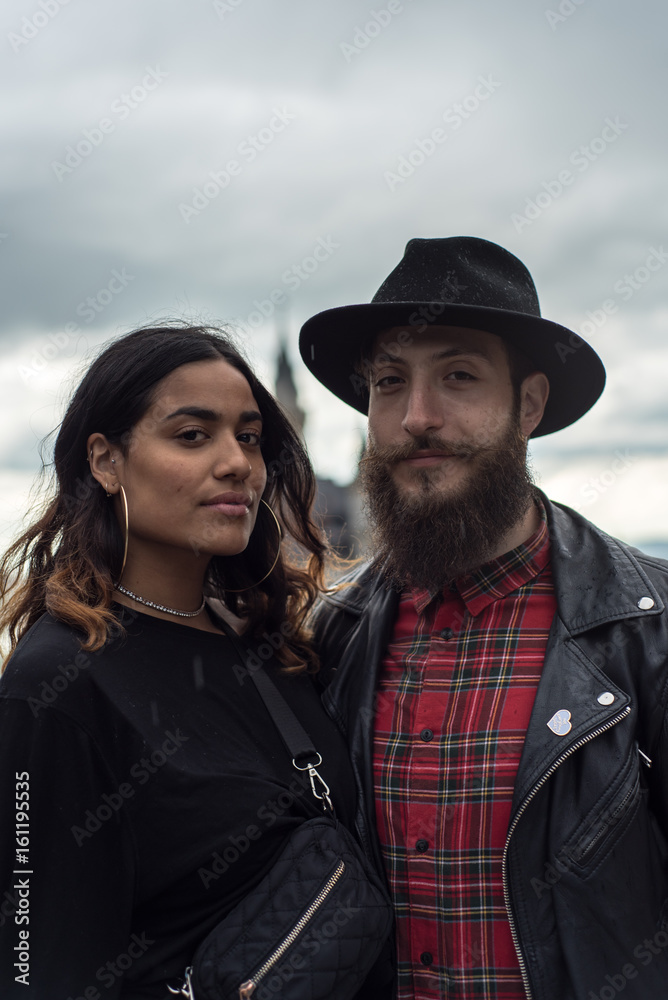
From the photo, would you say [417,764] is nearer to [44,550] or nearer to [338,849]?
[338,849]

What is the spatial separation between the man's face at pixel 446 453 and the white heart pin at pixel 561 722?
0.73 m

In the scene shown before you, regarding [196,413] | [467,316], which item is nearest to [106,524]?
[196,413]

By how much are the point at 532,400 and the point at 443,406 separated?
573mm

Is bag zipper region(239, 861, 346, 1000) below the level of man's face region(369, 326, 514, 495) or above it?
below

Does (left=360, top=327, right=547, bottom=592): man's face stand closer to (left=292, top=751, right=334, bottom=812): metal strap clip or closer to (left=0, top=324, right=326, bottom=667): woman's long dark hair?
(left=0, top=324, right=326, bottom=667): woman's long dark hair

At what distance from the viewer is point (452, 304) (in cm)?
334

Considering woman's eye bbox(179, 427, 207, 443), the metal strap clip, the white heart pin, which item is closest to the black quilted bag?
the metal strap clip

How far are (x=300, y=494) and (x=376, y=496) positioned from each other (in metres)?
0.34

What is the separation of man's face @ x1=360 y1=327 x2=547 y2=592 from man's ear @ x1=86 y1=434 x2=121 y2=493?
3.51ft

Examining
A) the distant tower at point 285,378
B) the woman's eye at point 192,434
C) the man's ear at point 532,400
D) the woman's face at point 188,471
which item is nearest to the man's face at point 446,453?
the man's ear at point 532,400

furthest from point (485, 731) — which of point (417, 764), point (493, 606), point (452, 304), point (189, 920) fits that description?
point (452, 304)

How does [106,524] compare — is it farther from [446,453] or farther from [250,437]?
[446,453]

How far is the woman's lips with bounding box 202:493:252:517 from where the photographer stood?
9.89 feet

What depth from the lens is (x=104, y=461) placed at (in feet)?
10.2
